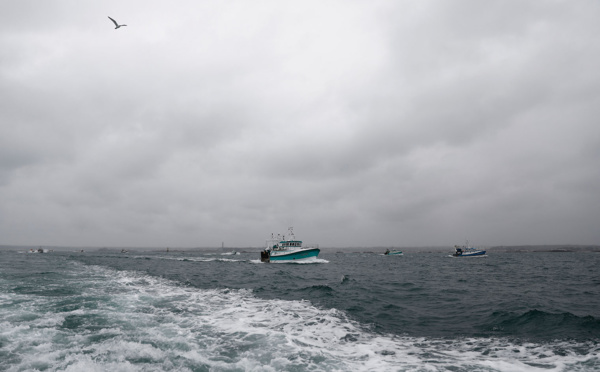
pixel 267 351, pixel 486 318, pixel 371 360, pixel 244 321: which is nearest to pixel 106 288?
pixel 244 321

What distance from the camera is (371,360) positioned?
34.8 feet

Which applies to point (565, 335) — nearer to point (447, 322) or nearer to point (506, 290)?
point (447, 322)

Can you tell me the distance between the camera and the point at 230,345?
12.0 metres

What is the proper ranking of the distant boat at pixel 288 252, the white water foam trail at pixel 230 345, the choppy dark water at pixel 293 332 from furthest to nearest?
the distant boat at pixel 288 252 → the choppy dark water at pixel 293 332 → the white water foam trail at pixel 230 345

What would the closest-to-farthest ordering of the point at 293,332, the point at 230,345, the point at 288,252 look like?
the point at 230,345
the point at 293,332
the point at 288,252

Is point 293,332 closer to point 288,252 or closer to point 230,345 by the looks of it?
point 230,345

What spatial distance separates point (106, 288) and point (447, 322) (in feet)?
77.6

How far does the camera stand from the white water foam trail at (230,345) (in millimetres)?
9898

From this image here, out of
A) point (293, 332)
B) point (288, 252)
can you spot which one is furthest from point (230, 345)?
point (288, 252)

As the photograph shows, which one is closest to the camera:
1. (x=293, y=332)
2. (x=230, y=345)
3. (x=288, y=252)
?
(x=230, y=345)

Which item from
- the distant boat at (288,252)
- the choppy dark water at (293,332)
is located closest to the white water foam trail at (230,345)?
the choppy dark water at (293,332)

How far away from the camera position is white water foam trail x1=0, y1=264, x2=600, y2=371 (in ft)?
32.5

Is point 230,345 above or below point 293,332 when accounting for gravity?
above

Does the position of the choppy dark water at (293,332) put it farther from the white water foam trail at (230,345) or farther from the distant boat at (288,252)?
the distant boat at (288,252)
